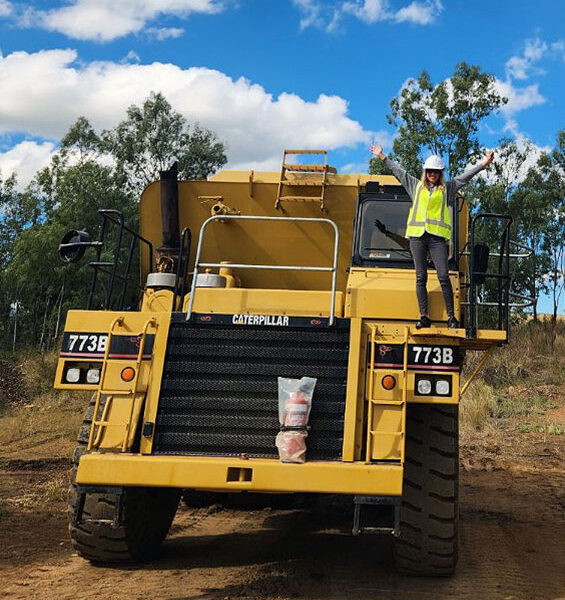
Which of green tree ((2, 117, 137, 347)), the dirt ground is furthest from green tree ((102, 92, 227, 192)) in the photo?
the dirt ground

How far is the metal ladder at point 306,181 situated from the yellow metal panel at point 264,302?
2.24 metres

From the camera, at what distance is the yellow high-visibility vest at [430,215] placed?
19.1 ft

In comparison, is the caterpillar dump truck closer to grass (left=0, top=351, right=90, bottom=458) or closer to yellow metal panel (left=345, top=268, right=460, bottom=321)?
yellow metal panel (left=345, top=268, right=460, bottom=321)

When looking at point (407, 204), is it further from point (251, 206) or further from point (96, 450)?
point (96, 450)

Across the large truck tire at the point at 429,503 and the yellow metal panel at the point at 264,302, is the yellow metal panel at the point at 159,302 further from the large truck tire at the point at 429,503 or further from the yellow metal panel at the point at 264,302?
the large truck tire at the point at 429,503

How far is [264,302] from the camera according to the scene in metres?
5.48

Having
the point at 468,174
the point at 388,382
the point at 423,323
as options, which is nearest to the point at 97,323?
the point at 388,382

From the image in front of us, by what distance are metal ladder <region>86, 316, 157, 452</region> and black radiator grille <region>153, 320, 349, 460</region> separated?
0.66ft

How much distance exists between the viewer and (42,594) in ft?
15.8

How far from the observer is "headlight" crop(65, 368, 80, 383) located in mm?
5324

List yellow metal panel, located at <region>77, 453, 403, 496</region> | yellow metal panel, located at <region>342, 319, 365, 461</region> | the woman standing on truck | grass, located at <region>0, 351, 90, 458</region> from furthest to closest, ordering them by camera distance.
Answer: grass, located at <region>0, 351, 90, 458</region> < the woman standing on truck < yellow metal panel, located at <region>342, 319, 365, 461</region> < yellow metal panel, located at <region>77, 453, 403, 496</region>

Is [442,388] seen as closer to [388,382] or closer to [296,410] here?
[388,382]

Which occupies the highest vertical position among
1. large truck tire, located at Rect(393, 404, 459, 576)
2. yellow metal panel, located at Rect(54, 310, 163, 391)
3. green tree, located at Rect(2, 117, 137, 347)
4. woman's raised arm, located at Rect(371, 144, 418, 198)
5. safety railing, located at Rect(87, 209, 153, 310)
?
green tree, located at Rect(2, 117, 137, 347)

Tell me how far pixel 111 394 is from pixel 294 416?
1359mm
